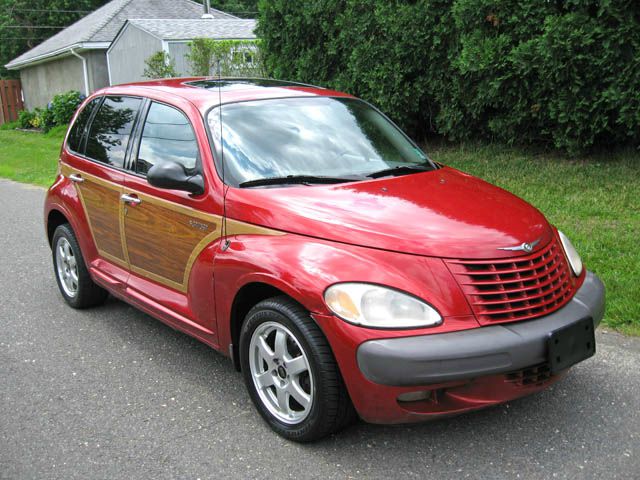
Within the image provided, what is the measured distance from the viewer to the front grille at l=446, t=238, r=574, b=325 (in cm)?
309

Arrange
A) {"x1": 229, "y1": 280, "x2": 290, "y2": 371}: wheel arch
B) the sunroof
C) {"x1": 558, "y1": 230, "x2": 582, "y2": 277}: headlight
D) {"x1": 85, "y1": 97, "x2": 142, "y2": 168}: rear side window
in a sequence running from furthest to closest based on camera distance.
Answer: {"x1": 85, "y1": 97, "x2": 142, "y2": 168}: rear side window, the sunroof, {"x1": 558, "y1": 230, "x2": 582, "y2": 277}: headlight, {"x1": 229, "y1": 280, "x2": 290, "y2": 371}: wheel arch

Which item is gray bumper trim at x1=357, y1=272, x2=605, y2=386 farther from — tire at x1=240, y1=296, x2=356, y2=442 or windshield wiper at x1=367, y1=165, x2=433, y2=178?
windshield wiper at x1=367, y1=165, x2=433, y2=178

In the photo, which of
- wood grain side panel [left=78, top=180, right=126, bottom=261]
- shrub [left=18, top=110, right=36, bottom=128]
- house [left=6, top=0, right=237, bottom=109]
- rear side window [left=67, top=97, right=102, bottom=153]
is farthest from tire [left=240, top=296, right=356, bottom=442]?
shrub [left=18, top=110, right=36, bottom=128]

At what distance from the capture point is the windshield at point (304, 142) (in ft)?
12.9

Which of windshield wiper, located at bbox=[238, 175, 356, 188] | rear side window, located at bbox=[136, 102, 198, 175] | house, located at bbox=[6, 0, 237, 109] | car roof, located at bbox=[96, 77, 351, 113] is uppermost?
car roof, located at bbox=[96, 77, 351, 113]

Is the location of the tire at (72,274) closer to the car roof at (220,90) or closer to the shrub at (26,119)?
the car roof at (220,90)

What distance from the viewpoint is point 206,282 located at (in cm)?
380

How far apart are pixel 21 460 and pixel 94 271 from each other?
6.35 feet

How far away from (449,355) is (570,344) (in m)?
0.69

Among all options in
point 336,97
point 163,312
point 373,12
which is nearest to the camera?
point 163,312

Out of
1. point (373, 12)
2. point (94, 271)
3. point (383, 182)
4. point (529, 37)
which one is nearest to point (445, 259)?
point (383, 182)

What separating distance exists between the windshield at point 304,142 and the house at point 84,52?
75.8 ft

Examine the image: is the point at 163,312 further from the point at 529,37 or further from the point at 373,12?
the point at 373,12

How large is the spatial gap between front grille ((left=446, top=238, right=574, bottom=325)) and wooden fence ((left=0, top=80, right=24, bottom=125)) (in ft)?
117
